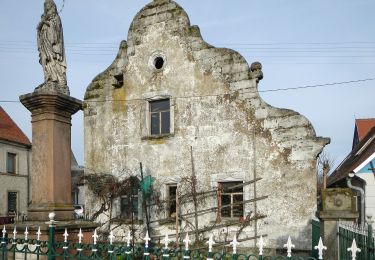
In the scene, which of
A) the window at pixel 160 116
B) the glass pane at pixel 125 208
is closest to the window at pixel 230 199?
the window at pixel 160 116

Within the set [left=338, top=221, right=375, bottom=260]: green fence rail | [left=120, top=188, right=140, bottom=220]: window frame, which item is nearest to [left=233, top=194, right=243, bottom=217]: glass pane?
Result: [left=120, top=188, right=140, bottom=220]: window frame

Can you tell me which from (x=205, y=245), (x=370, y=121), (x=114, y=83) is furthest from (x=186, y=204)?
(x=370, y=121)

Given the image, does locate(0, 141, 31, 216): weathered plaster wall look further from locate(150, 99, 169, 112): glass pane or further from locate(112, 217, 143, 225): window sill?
locate(150, 99, 169, 112): glass pane

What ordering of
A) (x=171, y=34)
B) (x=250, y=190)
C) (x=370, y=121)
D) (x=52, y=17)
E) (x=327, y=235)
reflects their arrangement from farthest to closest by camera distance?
1. (x=370, y=121)
2. (x=171, y=34)
3. (x=250, y=190)
4. (x=52, y=17)
5. (x=327, y=235)

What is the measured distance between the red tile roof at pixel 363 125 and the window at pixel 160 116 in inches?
532

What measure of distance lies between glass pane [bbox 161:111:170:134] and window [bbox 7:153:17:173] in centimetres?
1579

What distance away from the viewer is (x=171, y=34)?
562 inches

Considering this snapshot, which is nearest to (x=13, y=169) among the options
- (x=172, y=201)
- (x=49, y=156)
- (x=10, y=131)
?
(x=10, y=131)

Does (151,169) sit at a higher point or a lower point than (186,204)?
higher

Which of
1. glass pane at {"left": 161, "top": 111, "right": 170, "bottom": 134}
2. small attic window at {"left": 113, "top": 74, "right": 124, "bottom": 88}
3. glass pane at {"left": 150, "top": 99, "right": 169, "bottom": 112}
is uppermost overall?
small attic window at {"left": 113, "top": 74, "right": 124, "bottom": 88}

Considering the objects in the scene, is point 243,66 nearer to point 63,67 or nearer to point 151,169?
point 151,169

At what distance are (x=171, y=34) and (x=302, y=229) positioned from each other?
316 inches

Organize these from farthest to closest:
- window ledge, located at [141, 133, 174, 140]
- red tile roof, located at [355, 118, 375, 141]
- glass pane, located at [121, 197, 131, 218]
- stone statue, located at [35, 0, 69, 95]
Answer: red tile roof, located at [355, 118, 375, 141] < glass pane, located at [121, 197, 131, 218] < window ledge, located at [141, 133, 174, 140] < stone statue, located at [35, 0, 69, 95]

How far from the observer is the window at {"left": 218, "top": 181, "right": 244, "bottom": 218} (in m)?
12.7
